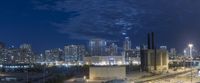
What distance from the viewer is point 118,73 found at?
7531 centimetres

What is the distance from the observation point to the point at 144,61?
107 m

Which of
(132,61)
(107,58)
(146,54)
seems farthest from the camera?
(132,61)

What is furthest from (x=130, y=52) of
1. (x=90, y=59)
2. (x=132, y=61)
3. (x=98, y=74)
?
(x=98, y=74)

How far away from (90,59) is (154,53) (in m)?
52.3

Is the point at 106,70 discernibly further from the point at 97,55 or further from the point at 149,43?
the point at 97,55

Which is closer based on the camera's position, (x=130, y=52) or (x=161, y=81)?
(x=161, y=81)

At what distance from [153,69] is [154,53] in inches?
141

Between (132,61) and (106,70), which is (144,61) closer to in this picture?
(106,70)

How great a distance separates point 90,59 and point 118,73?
79.9 meters

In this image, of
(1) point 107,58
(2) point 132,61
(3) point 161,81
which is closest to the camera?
(3) point 161,81

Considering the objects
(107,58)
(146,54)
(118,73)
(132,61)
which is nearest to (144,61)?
(146,54)

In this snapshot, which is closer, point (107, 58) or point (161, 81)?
point (161, 81)

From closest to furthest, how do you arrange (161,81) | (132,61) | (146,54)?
(161,81) < (146,54) < (132,61)

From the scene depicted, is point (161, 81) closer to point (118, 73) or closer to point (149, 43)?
point (118, 73)
